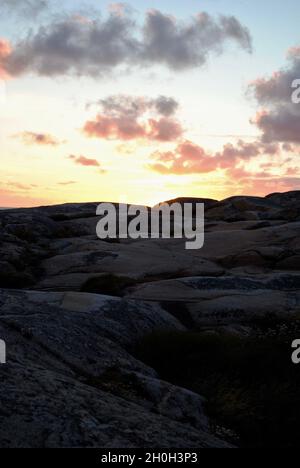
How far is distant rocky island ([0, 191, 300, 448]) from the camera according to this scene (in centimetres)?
589

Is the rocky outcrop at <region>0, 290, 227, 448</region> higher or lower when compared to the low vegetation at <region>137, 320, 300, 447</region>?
higher

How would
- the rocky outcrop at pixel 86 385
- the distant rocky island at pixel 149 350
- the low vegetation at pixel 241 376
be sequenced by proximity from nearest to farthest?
the rocky outcrop at pixel 86 385 < the distant rocky island at pixel 149 350 < the low vegetation at pixel 241 376

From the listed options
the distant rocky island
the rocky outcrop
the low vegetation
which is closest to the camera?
the rocky outcrop

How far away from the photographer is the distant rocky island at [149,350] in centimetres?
589

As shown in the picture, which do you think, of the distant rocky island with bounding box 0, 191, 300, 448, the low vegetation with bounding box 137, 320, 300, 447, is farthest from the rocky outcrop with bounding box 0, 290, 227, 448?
the low vegetation with bounding box 137, 320, 300, 447

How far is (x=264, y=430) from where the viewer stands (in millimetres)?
7996

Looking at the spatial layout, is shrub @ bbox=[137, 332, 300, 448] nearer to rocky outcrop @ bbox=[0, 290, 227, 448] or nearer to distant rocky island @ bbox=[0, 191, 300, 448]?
distant rocky island @ bbox=[0, 191, 300, 448]

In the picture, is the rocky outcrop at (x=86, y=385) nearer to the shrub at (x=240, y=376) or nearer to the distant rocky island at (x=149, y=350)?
the distant rocky island at (x=149, y=350)

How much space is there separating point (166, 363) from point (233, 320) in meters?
4.57

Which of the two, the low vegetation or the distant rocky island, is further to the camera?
the low vegetation

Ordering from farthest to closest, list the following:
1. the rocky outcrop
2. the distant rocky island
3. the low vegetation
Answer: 1. the low vegetation
2. the distant rocky island
3. the rocky outcrop

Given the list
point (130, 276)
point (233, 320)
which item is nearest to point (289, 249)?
point (130, 276)

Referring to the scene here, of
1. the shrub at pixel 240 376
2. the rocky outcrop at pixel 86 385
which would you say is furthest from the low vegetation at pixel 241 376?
the rocky outcrop at pixel 86 385
